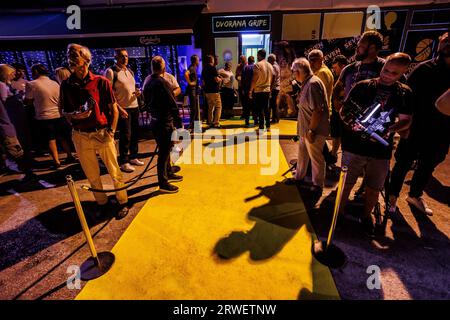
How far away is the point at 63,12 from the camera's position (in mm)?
9914

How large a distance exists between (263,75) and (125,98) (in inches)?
146

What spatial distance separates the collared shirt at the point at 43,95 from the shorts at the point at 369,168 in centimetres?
553

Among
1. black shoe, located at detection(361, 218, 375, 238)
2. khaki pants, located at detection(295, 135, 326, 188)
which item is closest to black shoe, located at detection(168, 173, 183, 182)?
khaki pants, located at detection(295, 135, 326, 188)

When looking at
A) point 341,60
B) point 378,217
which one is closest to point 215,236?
point 378,217

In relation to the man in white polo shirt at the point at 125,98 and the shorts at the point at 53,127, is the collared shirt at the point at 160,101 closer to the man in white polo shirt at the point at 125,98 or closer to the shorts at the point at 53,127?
the man in white polo shirt at the point at 125,98

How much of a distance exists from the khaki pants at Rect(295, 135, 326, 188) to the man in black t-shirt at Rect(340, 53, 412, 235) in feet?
2.36

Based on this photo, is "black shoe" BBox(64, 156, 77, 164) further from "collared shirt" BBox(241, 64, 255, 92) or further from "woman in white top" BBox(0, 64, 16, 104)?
"collared shirt" BBox(241, 64, 255, 92)

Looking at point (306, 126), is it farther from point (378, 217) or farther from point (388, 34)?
point (388, 34)

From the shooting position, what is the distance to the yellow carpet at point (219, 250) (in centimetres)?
254

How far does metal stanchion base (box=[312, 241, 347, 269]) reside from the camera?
110 inches

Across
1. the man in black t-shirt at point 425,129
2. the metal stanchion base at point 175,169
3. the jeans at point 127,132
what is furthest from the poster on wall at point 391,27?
the jeans at point 127,132

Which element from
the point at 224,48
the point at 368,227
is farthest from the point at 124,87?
the point at 224,48

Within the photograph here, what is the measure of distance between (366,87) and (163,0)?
370 inches

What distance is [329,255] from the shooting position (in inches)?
114
